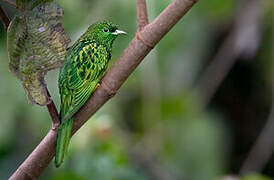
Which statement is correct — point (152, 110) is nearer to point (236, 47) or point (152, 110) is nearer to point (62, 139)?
point (236, 47)

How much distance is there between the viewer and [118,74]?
0.72 metres

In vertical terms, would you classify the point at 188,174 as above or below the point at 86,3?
below

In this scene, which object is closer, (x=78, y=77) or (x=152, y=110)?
(x=78, y=77)

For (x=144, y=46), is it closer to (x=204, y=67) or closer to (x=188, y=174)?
(x=188, y=174)

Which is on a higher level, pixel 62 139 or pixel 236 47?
pixel 62 139

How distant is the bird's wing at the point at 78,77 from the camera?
0.72 meters

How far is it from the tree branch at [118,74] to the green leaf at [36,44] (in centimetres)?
10

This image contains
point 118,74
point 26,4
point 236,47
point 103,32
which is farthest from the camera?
point 236,47

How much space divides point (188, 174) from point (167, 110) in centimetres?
24

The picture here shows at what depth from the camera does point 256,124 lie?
7.92 feet

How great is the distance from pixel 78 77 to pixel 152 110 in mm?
1118

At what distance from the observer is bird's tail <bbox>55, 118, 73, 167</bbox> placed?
0.68m

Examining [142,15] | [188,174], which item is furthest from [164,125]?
[142,15]

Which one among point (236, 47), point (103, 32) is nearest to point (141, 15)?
point (103, 32)
